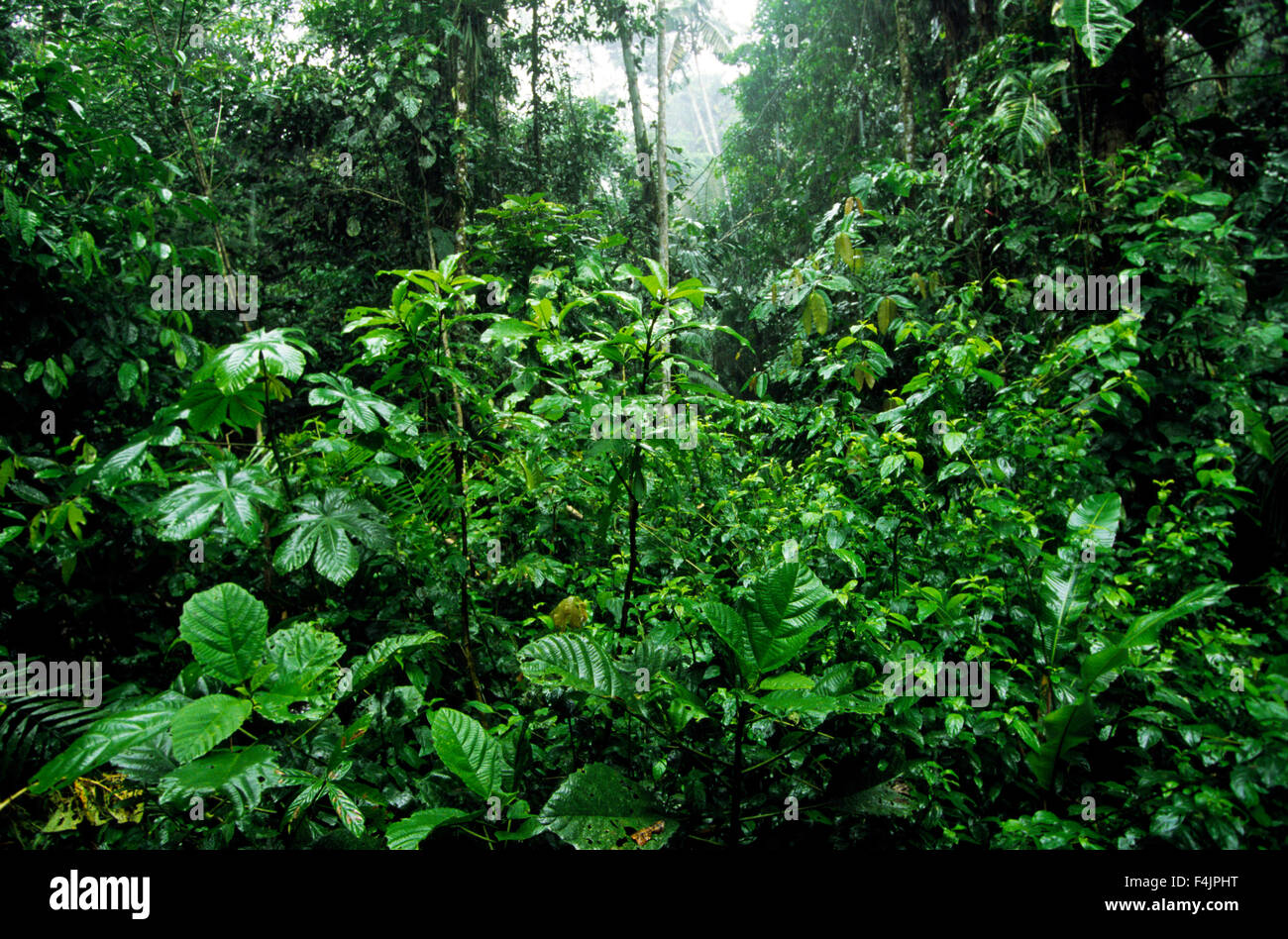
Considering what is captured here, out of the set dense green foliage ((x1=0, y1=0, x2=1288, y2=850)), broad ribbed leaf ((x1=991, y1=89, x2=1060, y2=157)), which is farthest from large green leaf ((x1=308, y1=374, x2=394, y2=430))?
broad ribbed leaf ((x1=991, y1=89, x2=1060, y2=157))

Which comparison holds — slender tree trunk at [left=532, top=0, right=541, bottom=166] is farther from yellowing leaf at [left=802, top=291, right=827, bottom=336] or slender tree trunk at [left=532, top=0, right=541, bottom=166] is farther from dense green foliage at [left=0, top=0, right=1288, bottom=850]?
yellowing leaf at [left=802, top=291, right=827, bottom=336]

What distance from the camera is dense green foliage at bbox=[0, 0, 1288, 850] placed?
1313 millimetres

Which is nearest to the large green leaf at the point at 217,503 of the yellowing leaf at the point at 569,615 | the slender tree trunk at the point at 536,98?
the yellowing leaf at the point at 569,615

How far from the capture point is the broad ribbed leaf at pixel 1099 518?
184cm

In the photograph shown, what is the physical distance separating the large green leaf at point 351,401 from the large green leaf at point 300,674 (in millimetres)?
537

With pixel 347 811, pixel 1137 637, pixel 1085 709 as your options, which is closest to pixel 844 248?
pixel 1137 637

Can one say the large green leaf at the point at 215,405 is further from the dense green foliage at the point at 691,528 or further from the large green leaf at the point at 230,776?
the large green leaf at the point at 230,776

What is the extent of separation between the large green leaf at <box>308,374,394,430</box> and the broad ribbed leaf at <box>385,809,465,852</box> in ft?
3.07

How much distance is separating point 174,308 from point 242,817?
2605 mm

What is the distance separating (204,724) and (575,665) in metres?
0.69

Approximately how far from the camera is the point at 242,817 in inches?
52.4

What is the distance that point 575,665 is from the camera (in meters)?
1.40
